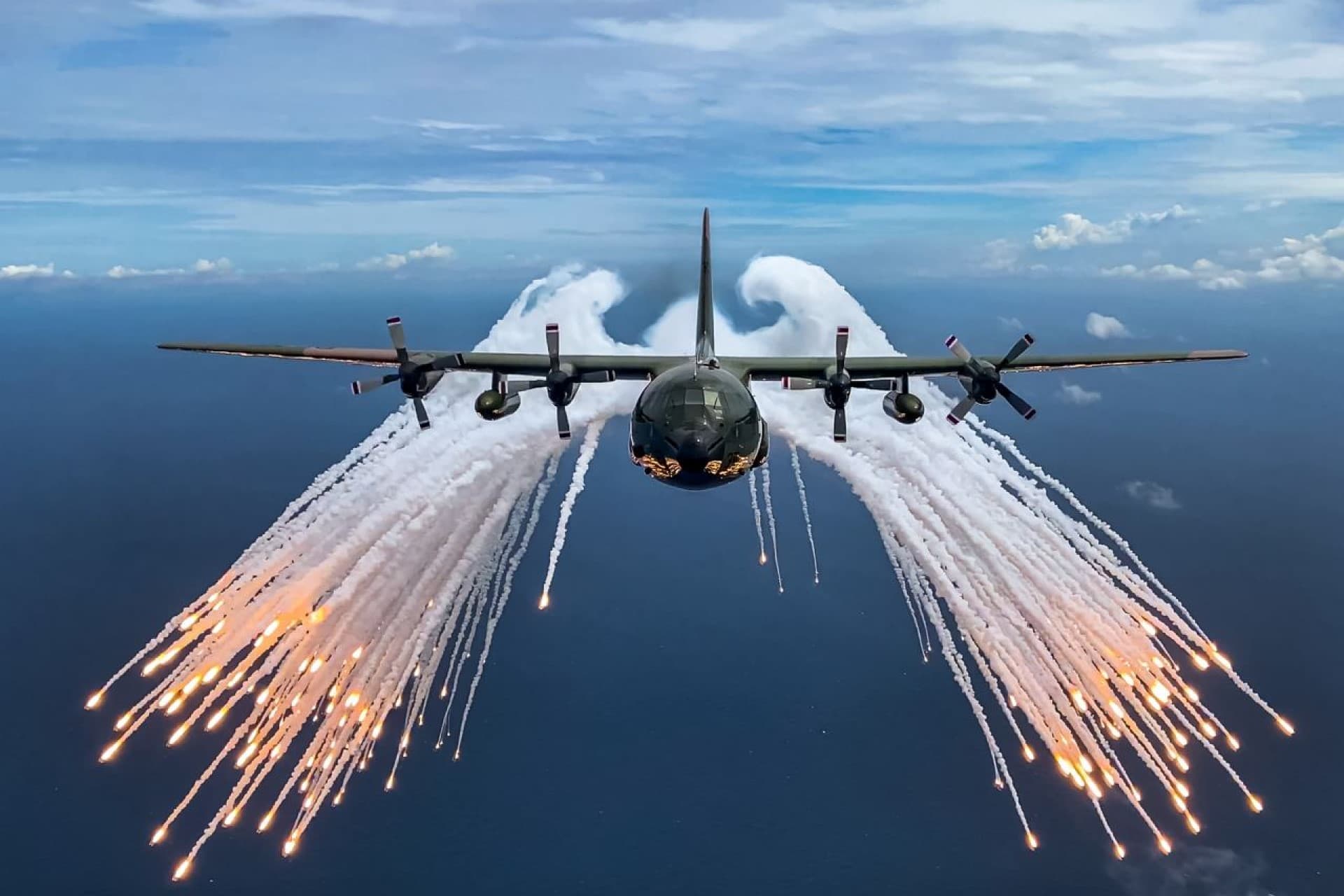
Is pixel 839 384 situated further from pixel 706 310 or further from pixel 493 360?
pixel 493 360

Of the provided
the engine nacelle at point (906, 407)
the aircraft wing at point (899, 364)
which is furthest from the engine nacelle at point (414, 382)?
the engine nacelle at point (906, 407)

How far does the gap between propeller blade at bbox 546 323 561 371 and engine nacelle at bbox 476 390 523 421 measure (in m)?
3.20

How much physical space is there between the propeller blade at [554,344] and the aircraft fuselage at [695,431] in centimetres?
779

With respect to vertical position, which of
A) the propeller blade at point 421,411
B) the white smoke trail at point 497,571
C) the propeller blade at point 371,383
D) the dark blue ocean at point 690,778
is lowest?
the dark blue ocean at point 690,778

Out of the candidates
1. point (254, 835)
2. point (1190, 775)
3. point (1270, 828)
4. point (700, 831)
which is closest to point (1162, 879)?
point (1270, 828)

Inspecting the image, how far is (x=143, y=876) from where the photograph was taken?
10406 cm

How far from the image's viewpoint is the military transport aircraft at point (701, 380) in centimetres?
3659

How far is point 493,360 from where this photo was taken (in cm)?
4934

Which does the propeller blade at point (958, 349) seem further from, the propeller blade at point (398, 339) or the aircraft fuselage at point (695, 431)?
the propeller blade at point (398, 339)

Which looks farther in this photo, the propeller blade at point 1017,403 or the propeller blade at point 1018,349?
the propeller blade at point 1017,403

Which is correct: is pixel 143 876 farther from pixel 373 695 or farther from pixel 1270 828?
pixel 1270 828

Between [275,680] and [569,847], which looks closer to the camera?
[275,680]

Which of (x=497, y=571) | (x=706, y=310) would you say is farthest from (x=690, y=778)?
(x=706, y=310)

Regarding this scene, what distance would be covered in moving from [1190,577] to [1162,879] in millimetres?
106473
